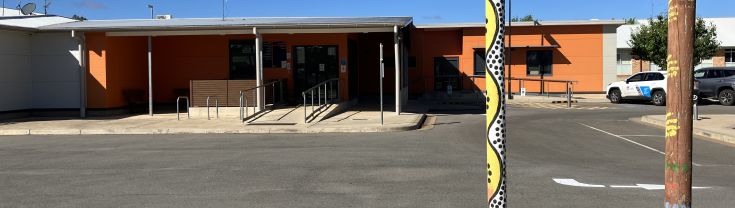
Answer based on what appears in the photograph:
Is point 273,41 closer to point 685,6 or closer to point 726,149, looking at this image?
point 726,149

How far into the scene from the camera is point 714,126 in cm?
1538

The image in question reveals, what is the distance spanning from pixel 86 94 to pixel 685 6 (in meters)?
20.2

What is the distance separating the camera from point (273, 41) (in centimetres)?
2211

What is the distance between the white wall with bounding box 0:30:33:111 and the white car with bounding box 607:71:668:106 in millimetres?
22360

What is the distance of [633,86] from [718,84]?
10.2 feet

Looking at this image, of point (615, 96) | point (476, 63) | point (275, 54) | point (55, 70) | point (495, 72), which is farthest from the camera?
point (476, 63)

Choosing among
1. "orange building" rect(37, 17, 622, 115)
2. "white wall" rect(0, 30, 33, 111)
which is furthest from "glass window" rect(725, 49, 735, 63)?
"white wall" rect(0, 30, 33, 111)

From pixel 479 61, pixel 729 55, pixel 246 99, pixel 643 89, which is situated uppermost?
pixel 729 55

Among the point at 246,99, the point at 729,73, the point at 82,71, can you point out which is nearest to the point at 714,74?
the point at 729,73

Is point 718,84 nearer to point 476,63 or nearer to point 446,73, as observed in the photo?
point 476,63

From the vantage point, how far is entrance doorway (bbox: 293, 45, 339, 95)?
22047mm

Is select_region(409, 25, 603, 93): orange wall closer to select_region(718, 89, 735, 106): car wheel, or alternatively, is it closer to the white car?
the white car

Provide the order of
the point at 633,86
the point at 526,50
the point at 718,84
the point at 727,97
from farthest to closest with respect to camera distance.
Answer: the point at 526,50 < the point at 633,86 < the point at 718,84 < the point at 727,97

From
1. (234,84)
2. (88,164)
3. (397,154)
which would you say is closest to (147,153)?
(88,164)
